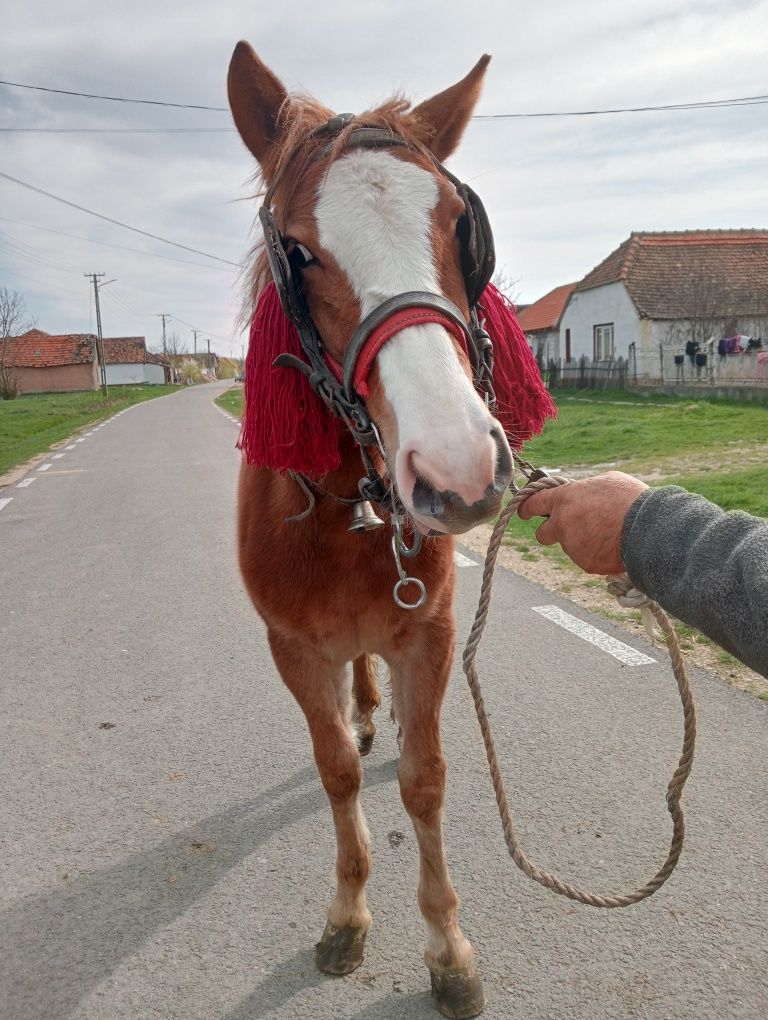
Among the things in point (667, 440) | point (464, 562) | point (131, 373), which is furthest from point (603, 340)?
point (131, 373)

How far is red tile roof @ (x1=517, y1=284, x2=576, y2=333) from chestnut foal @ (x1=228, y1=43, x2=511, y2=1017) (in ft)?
114

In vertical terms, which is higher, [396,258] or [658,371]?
[396,258]

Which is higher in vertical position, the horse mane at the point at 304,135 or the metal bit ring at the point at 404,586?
the horse mane at the point at 304,135

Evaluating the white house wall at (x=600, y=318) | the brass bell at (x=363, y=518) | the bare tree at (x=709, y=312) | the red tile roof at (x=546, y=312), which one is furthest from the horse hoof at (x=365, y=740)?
the red tile roof at (x=546, y=312)

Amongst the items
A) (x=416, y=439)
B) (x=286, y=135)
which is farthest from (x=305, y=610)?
(x=286, y=135)

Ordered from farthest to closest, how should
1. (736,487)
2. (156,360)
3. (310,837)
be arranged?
(156,360) → (736,487) → (310,837)

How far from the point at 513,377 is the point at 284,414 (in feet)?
2.33

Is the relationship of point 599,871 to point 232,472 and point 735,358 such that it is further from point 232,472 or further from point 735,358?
point 735,358

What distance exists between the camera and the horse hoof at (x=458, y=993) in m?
2.06

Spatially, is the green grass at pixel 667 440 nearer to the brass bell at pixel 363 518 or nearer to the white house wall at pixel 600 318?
the brass bell at pixel 363 518

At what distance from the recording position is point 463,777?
3.16 metres

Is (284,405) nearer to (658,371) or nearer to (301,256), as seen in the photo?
(301,256)

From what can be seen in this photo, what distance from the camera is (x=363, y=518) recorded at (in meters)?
2.20

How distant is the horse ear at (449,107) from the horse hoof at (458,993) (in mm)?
2349
